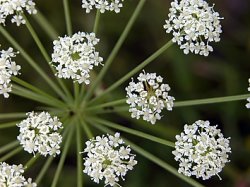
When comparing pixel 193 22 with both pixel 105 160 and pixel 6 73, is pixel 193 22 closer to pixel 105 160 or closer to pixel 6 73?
pixel 105 160

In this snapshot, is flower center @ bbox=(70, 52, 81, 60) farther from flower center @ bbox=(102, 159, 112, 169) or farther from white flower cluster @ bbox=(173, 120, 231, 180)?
white flower cluster @ bbox=(173, 120, 231, 180)

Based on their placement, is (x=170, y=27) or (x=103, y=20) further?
(x=103, y=20)

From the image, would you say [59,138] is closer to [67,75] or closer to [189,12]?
[67,75]

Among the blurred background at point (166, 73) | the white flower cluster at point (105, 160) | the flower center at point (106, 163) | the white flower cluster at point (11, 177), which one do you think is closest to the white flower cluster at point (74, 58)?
the white flower cluster at point (105, 160)

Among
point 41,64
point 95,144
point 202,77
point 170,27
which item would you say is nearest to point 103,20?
point 41,64

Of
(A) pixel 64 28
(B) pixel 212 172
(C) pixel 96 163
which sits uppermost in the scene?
(A) pixel 64 28

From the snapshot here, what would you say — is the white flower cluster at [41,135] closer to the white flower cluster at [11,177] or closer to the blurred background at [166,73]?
the white flower cluster at [11,177]

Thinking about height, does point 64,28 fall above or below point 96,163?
above
